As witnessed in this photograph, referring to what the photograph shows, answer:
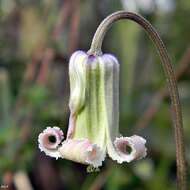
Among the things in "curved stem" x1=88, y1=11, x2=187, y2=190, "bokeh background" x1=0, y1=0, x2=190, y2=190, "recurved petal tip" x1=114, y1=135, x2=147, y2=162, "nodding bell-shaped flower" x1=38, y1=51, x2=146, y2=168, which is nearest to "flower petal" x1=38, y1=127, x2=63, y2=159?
"nodding bell-shaped flower" x1=38, y1=51, x2=146, y2=168

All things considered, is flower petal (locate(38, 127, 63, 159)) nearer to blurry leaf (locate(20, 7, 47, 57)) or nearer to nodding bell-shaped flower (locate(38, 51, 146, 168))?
nodding bell-shaped flower (locate(38, 51, 146, 168))

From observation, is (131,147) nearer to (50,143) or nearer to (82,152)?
(82,152)

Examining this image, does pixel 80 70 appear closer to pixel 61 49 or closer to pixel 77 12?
pixel 61 49

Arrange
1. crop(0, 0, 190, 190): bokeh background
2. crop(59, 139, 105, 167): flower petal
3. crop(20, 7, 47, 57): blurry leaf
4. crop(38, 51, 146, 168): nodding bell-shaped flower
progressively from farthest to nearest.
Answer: crop(20, 7, 47, 57): blurry leaf
crop(0, 0, 190, 190): bokeh background
crop(38, 51, 146, 168): nodding bell-shaped flower
crop(59, 139, 105, 167): flower petal


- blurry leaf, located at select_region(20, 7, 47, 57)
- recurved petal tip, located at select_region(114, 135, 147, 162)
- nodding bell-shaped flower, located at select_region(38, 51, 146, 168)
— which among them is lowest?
recurved petal tip, located at select_region(114, 135, 147, 162)

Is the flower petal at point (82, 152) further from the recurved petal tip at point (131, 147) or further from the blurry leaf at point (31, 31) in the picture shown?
the blurry leaf at point (31, 31)

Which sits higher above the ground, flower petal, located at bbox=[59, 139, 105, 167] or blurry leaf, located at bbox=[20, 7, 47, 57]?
blurry leaf, located at bbox=[20, 7, 47, 57]

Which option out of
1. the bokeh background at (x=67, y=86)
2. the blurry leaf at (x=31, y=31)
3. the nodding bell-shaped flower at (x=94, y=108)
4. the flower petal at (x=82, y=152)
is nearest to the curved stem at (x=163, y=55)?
the nodding bell-shaped flower at (x=94, y=108)
